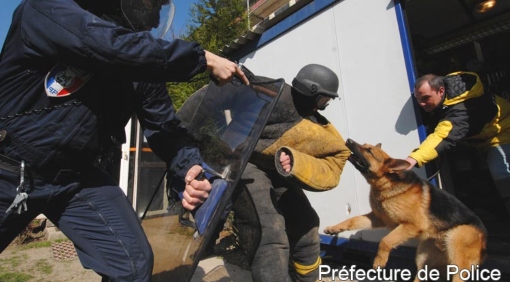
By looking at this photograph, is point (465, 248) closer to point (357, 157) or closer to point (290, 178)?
point (357, 157)

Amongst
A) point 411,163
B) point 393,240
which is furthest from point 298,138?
point 393,240

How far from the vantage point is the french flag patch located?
3.77ft

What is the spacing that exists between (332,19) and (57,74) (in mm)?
3498

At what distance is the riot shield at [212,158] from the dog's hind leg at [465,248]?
7.27ft

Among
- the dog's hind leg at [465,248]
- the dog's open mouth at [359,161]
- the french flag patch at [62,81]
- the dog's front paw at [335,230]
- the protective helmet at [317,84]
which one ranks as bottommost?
the dog's hind leg at [465,248]

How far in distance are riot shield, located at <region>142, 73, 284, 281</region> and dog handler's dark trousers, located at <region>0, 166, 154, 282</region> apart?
319 mm

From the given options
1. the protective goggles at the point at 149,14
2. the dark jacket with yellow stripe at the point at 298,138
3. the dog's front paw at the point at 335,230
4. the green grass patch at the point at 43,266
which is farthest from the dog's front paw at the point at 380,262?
the green grass patch at the point at 43,266

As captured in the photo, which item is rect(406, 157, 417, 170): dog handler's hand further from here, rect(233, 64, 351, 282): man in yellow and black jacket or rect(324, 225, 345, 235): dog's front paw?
rect(324, 225, 345, 235): dog's front paw

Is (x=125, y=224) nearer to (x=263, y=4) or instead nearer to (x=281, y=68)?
(x=281, y=68)

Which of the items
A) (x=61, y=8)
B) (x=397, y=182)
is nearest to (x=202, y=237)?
(x=61, y=8)

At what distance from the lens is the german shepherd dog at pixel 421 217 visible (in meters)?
2.55

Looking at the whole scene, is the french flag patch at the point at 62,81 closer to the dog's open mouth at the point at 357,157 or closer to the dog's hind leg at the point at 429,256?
the dog's open mouth at the point at 357,157

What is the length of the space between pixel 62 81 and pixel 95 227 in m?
0.66

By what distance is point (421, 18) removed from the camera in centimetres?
515
